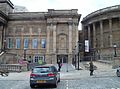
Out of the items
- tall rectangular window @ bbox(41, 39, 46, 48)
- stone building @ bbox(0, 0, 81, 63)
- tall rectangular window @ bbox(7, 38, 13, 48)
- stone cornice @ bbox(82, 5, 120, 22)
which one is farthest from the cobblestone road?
stone cornice @ bbox(82, 5, 120, 22)

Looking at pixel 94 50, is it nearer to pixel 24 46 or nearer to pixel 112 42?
pixel 112 42

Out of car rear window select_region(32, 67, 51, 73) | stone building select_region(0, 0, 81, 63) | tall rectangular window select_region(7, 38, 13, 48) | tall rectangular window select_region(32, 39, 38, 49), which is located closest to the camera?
car rear window select_region(32, 67, 51, 73)

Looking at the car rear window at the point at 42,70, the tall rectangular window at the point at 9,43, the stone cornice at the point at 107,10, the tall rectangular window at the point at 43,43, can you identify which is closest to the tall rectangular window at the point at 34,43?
the tall rectangular window at the point at 43,43

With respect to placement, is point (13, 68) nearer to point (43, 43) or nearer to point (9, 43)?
point (43, 43)

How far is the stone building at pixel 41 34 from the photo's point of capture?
58.2 metres

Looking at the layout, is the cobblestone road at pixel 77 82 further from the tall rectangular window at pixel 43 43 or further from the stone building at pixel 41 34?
the tall rectangular window at pixel 43 43

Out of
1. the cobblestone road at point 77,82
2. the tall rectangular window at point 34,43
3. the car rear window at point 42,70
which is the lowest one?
the cobblestone road at point 77,82

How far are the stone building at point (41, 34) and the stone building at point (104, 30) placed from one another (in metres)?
8.68

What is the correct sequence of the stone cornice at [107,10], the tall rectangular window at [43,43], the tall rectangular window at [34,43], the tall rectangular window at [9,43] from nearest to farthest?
1. the tall rectangular window at [43,43]
2. the tall rectangular window at [34,43]
3. the tall rectangular window at [9,43]
4. the stone cornice at [107,10]

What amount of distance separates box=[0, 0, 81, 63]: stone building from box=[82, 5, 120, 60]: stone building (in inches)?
342

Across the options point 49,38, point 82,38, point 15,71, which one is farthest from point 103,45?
point 15,71

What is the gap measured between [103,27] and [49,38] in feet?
60.7

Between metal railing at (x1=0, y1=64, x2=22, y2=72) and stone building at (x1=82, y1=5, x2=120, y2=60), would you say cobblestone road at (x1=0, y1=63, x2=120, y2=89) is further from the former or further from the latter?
stone building at (x1=82, y1=5, x2=120, y2=60)

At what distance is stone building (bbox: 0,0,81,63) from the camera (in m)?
58.2
